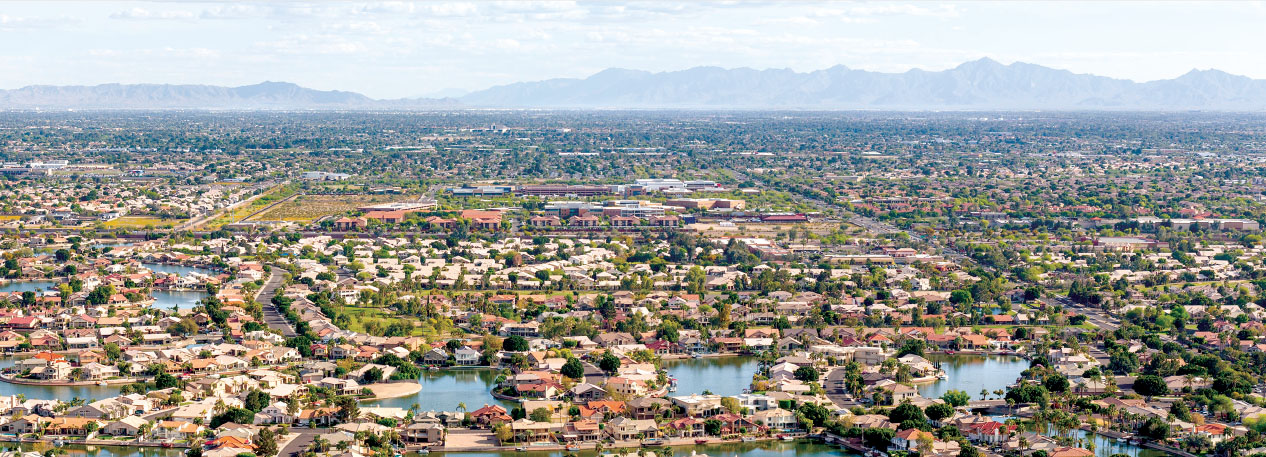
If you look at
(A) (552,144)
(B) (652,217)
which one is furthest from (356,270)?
(A) (552,144)

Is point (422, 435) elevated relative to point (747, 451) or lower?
elevated

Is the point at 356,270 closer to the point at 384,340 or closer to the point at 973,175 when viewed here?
the point at 384,340

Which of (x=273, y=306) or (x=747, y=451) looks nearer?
(x=747, y=451)

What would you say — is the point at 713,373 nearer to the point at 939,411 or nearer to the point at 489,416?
the point at 939,411

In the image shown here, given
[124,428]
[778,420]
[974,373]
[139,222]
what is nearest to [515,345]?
[778,420]

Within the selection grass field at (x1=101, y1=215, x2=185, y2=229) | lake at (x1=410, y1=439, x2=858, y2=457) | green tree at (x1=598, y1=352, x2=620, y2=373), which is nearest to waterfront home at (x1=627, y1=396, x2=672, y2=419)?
lake at (x1=410, y1=439, x2=858, y2=457)

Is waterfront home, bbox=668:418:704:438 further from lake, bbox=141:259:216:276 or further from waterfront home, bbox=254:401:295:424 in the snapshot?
lake, bbox=141:259:216:276
